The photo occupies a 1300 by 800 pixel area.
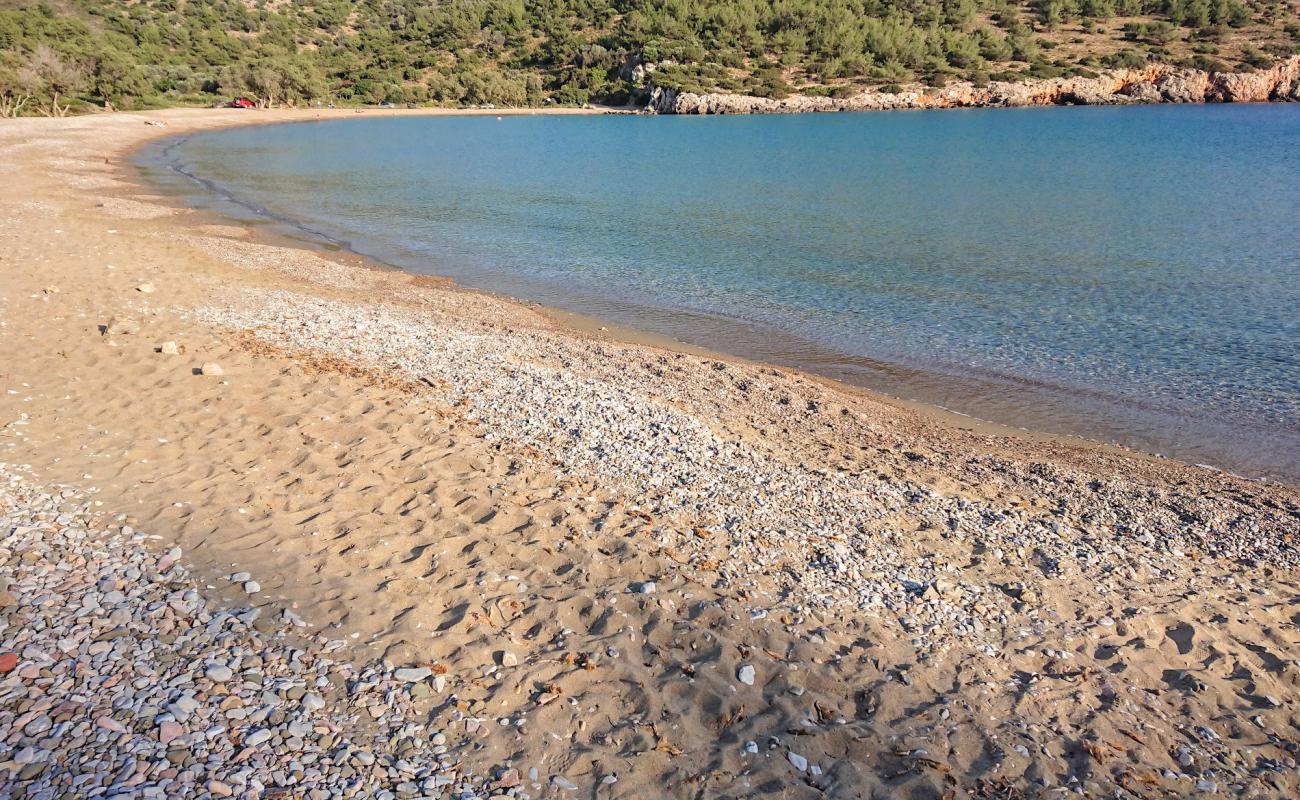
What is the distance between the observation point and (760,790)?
450 centimetres

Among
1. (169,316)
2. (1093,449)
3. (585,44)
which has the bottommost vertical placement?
(1093,449)

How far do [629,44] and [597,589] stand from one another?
120 meters

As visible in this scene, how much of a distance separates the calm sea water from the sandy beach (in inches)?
116

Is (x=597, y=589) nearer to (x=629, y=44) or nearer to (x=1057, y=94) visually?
(x=1057, y=94)

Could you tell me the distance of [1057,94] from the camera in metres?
93.8

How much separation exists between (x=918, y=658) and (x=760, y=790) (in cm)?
184

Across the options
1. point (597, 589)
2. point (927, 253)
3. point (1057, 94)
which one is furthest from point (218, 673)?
point (1057, 94)

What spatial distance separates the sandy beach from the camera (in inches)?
183

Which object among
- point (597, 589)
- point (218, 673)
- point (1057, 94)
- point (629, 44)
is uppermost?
point (629, 44)

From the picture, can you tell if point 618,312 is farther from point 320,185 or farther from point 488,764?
point 320,185

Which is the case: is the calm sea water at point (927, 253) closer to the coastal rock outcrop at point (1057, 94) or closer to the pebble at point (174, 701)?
the pebble at point (174, 701)

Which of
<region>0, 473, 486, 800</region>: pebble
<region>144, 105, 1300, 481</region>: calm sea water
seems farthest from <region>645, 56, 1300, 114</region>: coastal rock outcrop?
<region>0, 473, 486, 800</region>: pebble

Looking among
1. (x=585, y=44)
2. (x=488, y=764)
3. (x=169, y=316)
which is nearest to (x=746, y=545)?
(x=488, y=764)

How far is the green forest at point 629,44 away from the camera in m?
92.8
